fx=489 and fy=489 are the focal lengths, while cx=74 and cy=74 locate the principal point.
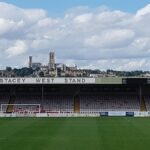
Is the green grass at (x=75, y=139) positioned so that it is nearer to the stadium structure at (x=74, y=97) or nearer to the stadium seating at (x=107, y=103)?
the stadium structure at (x=74, y=97)

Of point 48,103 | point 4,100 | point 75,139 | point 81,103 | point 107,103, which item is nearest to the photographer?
point 75,139

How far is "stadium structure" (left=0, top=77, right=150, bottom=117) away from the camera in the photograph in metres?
71.5

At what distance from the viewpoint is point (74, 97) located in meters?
76.2

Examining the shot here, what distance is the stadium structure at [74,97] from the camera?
71.5m

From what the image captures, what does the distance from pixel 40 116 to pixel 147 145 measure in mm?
33656

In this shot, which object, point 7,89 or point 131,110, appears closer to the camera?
point 131,110

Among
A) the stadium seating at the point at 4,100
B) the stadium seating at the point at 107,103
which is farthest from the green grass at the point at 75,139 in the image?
the stadium seating at the point at 4,100

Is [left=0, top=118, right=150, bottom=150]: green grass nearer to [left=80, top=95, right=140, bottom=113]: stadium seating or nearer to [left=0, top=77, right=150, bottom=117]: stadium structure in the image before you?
[left=0, top=77, right=150, bottom=117]: stadium structure

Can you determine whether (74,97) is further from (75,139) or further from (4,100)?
(75,139)

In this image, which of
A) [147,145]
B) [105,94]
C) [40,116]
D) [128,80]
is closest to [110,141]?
[147,145]

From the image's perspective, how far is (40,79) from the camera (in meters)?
71.8

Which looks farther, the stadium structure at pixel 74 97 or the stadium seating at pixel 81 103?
the stadium seating at pixel 81 103

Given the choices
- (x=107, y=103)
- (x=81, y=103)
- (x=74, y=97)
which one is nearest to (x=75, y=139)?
(x=81, y=103)

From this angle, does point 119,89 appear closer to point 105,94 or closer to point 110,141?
point 105,94
